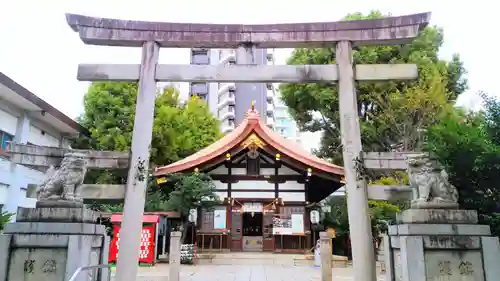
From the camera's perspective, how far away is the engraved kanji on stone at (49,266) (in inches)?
203

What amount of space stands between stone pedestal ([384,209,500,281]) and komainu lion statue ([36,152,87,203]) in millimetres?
4709

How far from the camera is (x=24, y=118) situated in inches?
544

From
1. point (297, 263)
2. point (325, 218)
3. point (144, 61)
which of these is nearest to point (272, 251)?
point (297, 263)

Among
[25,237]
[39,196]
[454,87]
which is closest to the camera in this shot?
[25,237]

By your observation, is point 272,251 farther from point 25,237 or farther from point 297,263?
point 25,237

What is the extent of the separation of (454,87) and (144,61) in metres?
16.3

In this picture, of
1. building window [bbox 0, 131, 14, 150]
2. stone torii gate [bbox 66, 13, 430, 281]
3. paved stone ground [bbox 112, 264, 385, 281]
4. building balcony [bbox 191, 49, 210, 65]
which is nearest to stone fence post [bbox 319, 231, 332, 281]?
paved stone ground [bbox 112, 264, 385, 281]

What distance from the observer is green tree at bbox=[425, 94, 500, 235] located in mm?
5973

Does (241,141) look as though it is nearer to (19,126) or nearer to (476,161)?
(19,126)

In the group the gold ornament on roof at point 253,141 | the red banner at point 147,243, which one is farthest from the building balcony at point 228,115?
the red banner at point 147,243

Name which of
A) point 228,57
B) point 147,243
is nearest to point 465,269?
point 147,243

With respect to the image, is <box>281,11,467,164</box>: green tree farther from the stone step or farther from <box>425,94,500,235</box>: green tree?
<box>425,94,500,235</box>: green tree

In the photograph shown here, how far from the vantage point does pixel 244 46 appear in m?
7.27

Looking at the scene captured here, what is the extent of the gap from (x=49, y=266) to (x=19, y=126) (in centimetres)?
1038
